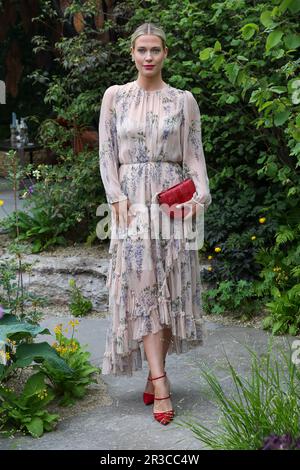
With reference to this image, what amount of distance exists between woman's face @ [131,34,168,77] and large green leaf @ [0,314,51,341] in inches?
55.3

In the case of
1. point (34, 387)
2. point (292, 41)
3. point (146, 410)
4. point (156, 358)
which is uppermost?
point (292, 41)

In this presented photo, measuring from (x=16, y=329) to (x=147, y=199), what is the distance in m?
0.93

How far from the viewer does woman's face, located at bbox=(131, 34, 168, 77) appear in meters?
4.46

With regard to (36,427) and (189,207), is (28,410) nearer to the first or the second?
(36,427)

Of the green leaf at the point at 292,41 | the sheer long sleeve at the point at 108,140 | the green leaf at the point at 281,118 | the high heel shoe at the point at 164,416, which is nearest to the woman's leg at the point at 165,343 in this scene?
the high heel shoe at the point at 164,416

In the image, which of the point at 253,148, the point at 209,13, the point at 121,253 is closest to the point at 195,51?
the point at 209,13

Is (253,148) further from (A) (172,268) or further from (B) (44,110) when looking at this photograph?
(B) (44,110)

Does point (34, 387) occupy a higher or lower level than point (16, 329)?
lower

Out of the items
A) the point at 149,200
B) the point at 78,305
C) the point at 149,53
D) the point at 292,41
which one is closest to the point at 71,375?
the point at 149,200

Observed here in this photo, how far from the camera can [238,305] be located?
6.41m

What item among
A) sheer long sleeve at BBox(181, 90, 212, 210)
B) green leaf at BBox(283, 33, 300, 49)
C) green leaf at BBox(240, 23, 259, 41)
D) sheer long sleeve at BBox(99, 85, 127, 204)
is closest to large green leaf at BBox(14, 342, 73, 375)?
sheer long sleeve at BBox(99, 85, 127, 204)

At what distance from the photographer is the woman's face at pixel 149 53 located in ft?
14.6

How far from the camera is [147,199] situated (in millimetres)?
4527

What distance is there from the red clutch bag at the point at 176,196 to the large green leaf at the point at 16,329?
881 millimetres
